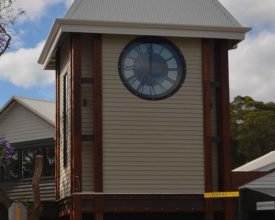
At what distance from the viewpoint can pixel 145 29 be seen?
24.3 metres

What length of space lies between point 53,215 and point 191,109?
6.38m

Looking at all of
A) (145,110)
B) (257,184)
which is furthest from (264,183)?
(145,110)

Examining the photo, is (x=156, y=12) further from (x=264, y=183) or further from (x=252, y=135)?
(x=252, y=135)

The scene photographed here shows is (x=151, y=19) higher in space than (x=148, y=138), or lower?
higher

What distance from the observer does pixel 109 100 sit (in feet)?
79.1

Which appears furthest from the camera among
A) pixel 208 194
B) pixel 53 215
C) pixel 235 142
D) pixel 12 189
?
pixel 235 142

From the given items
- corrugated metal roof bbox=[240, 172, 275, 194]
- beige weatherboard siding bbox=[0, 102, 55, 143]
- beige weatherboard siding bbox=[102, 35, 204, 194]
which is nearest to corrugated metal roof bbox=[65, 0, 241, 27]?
beige weatherboard siding bbox=[102, 35, 204, 194]

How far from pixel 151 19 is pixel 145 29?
0.68m

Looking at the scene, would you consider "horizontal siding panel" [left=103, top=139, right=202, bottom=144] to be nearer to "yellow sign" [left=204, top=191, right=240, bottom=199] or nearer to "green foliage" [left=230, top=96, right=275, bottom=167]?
"yellow sign" [left=204, top=191, right=240, bottom=199]

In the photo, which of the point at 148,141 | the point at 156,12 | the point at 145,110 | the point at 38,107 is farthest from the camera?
the point at 38,107

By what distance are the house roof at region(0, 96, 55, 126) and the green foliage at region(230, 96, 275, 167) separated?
26.4 metres

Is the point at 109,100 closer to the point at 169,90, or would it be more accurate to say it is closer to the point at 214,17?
the point at 169,90

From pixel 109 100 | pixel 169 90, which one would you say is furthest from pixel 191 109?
pixel 109 100

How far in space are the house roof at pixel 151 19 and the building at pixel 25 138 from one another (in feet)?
31.3
